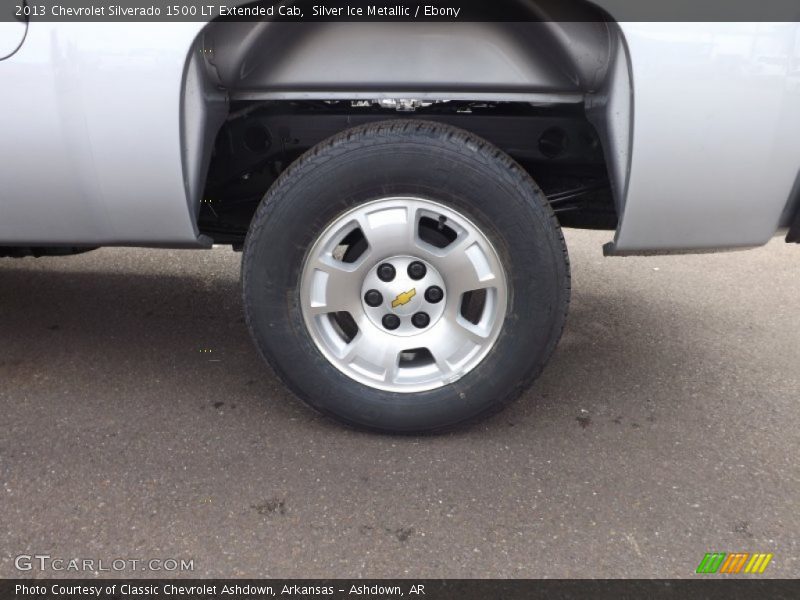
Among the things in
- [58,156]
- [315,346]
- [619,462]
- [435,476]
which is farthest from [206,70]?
[619,462]

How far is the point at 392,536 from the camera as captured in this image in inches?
73.5

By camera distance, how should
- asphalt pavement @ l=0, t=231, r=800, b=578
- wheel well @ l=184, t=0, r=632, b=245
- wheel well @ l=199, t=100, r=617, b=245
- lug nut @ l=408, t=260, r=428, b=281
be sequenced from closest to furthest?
asphalt pavement @ l=0, t=231, r=800, b=578
wheel well @ l=184, t=0, r=632, b=245
lug nut @ l=408, t=260, r=428, b=281
wheel well @ l=199, t=100, r=617, b=245

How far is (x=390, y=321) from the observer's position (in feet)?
7.27

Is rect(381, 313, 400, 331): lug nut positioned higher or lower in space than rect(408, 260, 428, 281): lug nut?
lower

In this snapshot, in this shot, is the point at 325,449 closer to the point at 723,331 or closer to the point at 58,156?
the point at 58,156

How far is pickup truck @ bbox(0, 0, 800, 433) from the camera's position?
1.91m

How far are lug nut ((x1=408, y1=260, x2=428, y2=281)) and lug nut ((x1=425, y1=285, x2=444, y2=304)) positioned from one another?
6cm

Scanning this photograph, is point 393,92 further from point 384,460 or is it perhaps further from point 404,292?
point 384,460

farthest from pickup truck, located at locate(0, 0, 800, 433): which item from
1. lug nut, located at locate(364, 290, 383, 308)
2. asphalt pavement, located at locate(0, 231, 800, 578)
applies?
asphalt pavement, located at locate(0, 231, 800, 578)

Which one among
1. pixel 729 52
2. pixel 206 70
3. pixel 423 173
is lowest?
pixel 423 173

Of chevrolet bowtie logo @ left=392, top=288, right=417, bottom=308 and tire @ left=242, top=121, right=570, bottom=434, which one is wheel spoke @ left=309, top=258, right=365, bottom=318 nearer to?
tire @ left=242, top=121, right=570, bottom=434

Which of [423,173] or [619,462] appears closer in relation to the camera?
[423,173]

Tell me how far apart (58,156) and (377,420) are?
1.27 meters

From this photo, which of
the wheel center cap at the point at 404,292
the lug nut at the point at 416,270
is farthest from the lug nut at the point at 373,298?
the lug nut at the point at 416,270
